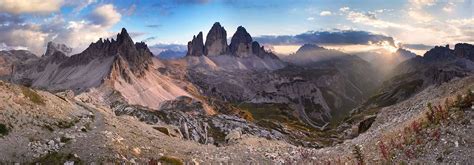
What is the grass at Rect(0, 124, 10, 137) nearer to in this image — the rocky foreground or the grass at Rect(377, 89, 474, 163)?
the rocky foreground

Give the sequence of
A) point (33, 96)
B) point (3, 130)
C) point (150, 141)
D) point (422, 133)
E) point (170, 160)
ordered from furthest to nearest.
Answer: point (33, 96) < point (150, 141) < point (170, 160) < point (3, 130) < point (422, 133)

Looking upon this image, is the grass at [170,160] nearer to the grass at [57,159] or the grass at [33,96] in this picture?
the grass at [57,159]

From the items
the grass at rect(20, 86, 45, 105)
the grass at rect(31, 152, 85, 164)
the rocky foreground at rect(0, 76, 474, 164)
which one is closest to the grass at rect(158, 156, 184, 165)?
the rocky foreground at rect(0, 76, 474, 164)

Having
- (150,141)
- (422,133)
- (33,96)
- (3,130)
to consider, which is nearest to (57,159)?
(3,130)

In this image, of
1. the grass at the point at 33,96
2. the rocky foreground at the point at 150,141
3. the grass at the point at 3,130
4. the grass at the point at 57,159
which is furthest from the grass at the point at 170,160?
the grass at the point at 33,96

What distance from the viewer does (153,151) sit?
40969mm

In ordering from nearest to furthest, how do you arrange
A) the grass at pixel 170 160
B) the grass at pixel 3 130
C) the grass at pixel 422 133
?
the grass at pixel 422 133, the grass at pixel 3 130, the grass at pixel 170 160

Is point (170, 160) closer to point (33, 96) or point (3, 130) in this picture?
point (3, 130)

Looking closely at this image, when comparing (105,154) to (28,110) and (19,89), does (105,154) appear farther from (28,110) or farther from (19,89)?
(19,89)

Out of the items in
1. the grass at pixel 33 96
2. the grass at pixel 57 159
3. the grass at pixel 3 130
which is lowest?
the grass at pixel 57 159

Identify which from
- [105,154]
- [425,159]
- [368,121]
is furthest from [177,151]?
[368,121]

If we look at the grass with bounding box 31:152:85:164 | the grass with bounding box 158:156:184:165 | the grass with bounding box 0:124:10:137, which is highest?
the grass with bounding box 0:124:10:137

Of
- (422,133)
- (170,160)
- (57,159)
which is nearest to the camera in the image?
(422,133)

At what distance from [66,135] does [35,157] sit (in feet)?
15.5
